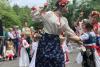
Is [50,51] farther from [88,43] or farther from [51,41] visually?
[88,43]

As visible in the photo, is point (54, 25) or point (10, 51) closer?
point (54, 25)

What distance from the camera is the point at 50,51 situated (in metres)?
6.95

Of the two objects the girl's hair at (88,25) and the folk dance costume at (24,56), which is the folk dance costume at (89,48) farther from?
the folk dance costume at (24,56)

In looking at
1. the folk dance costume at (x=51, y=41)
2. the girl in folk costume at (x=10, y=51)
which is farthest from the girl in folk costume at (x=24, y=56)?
the folk dance costume at (x=51, y=41)

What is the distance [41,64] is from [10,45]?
12.7 m

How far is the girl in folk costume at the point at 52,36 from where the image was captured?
6.85 metres

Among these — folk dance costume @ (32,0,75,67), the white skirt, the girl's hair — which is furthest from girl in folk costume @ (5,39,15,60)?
folk dance costume @ (32,0,75,67)

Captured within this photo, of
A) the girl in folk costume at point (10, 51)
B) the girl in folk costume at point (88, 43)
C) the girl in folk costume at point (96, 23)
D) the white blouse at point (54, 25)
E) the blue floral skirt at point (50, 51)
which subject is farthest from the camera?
the girl in folk costume at point (10, 51)

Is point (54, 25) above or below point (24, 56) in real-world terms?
above

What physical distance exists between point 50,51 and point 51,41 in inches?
6.0

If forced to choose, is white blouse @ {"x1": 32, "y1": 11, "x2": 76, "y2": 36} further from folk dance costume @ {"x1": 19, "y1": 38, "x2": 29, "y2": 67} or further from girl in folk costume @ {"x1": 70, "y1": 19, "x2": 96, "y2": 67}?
folk dance costume @ {"x1": 19, "y1": 38, "x2": 29, "y2": 67}

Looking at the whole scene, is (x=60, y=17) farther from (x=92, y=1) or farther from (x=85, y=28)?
(x=92, y=1)

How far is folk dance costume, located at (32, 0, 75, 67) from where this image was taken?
685cm

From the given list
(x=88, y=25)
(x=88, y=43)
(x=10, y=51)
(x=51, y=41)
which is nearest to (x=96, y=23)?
(x=88, y=25)
